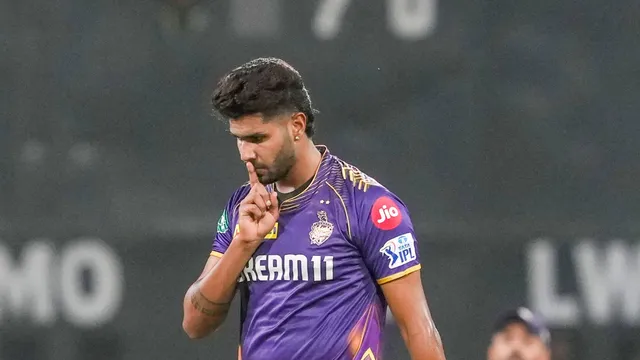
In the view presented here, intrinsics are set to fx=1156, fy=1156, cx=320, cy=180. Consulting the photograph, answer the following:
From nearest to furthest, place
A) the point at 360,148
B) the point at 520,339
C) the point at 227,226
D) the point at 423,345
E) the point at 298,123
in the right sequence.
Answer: the point at 423,345
the point at 298,123
the point at 227,226
the point at 520,339
the point at 360,148

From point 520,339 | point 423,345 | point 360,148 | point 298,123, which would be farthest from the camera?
point 360,148

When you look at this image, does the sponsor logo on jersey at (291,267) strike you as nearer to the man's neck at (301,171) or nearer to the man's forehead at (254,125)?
the man's neck at (301,171)

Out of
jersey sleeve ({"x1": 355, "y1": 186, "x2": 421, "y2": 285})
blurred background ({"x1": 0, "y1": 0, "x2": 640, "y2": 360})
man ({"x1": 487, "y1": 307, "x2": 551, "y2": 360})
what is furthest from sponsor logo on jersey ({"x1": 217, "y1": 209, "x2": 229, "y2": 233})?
man ({"x1": 487, "y1": 307, "x2": 551, "y2": 360})

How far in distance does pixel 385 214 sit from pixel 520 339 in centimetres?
147

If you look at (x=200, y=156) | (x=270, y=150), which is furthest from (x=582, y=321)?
(x=270, y=150)

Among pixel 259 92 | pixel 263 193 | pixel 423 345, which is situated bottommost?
pixel 423 345

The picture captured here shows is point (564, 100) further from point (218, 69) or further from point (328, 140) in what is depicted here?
point (218, 69)

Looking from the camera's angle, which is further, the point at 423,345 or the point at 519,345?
the point at 519,345

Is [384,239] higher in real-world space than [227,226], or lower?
lower

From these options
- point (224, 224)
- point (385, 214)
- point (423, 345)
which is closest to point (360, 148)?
point (224, 224)

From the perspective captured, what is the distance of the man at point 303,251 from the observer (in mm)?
3184

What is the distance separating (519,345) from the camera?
14.6 ft

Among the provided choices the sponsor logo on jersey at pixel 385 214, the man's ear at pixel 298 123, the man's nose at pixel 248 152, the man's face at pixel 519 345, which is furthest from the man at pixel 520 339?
the man's nose at pixel 248 152

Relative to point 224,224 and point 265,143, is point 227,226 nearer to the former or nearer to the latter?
point 224,224
